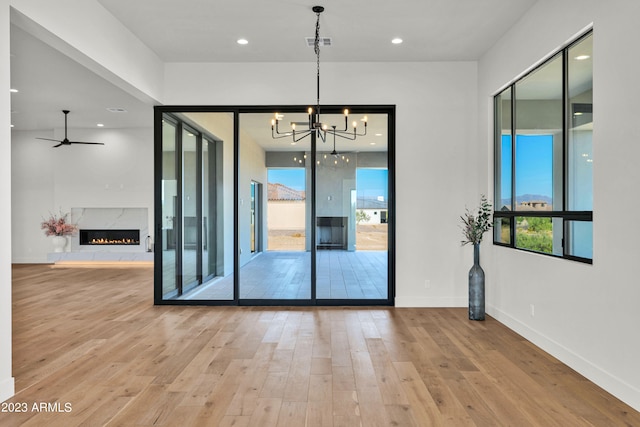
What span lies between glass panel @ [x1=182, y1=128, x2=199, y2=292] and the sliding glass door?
14 centimetres

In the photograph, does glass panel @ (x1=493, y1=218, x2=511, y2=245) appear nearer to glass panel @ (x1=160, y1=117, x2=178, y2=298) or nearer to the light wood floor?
the light wood floor

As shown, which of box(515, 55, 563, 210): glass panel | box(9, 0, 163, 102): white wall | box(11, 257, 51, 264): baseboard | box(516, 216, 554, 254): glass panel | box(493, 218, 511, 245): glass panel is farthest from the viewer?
box(11, 257, 51, 264): baseboard

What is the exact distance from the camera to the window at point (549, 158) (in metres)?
3.46

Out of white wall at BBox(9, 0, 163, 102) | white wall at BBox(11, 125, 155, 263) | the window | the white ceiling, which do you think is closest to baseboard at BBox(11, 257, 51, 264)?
white wall at BBox(11, 125, 155, 263)

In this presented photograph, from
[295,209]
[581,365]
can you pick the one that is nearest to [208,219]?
[295,209]

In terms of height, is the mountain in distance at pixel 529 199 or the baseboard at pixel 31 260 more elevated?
the mountain in distance at pixel 529 199

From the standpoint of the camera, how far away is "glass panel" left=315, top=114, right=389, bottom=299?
577cm

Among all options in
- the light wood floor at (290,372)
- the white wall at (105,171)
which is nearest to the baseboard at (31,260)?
the white wall at (105,171)

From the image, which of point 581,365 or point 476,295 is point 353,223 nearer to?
point 476,295

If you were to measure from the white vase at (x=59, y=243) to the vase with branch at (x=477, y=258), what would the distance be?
29.1ft

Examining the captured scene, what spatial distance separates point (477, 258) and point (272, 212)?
103 inches

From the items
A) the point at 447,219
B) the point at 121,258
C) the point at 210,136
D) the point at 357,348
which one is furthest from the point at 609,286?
the point at 121,258

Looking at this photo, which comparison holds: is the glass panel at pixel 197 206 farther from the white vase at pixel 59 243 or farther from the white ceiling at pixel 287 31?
the white vase at pixel 59 243

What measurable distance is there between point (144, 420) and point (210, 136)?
162 inches
